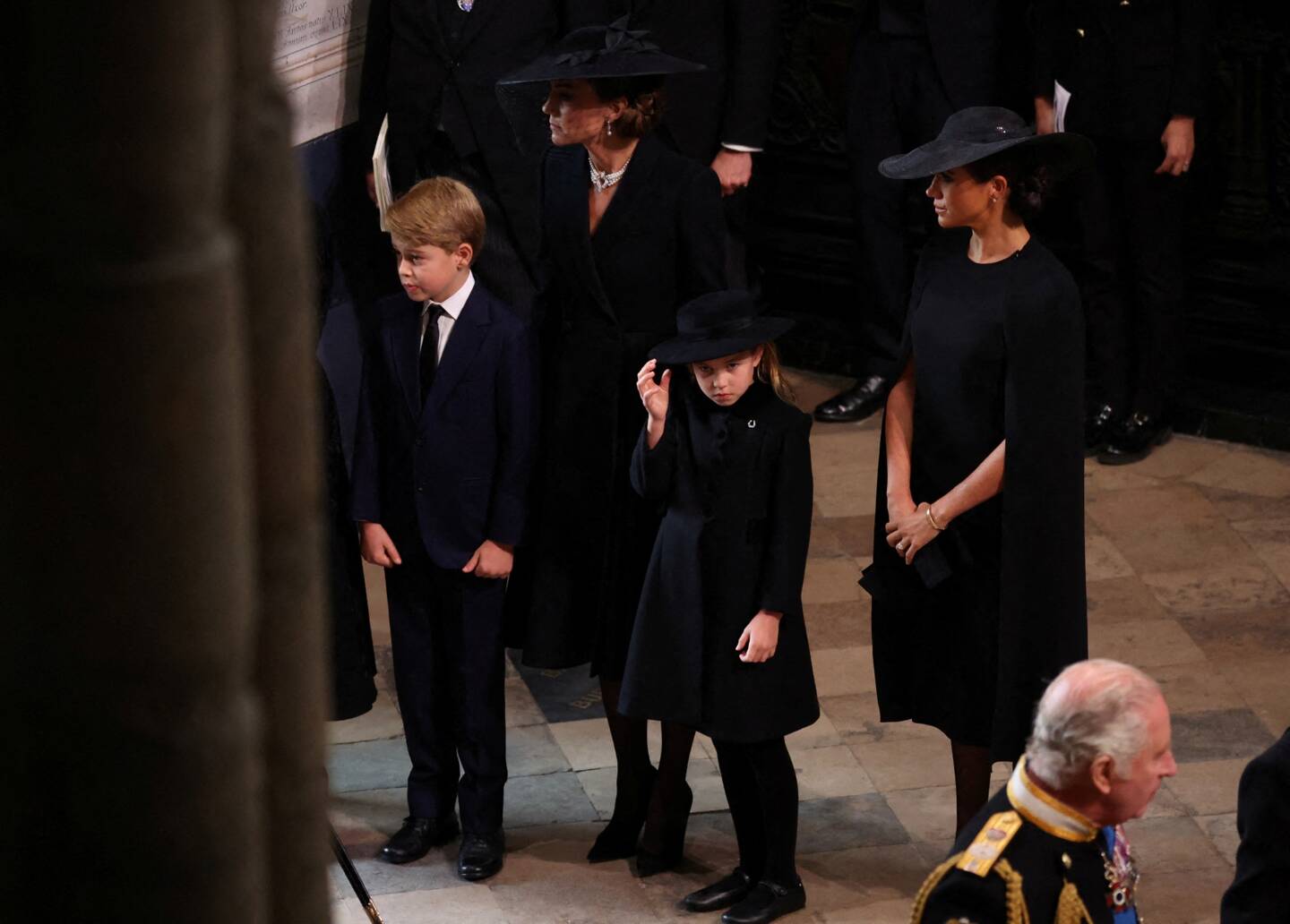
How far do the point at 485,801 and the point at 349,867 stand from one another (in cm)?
89

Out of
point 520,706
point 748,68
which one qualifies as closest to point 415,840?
point 520,706

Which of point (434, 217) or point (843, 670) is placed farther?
point (843, 670)

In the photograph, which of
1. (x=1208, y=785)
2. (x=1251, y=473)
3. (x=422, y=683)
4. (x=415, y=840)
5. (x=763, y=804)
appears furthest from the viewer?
(x=1251, y=473)

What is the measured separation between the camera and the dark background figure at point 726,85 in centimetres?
709

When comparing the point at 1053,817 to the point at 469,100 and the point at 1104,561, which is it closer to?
the point at 469,100

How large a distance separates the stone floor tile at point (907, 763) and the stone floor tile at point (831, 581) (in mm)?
882

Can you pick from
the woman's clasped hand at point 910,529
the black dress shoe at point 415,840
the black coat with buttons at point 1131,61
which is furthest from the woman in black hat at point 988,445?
the black coat with buttons at point 1131,61

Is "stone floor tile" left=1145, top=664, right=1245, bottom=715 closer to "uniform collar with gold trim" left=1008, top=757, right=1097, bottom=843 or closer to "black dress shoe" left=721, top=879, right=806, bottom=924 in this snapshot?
"black dress shoe" left=721, top=879, right=806, bottom=924

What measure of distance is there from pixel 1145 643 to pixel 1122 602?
268 mm

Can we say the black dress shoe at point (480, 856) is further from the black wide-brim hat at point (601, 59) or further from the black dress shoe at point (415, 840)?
the black wide-brim hat at point (601, 59)

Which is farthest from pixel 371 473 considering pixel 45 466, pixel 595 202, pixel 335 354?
pixel 45 466

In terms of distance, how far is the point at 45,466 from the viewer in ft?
4.91

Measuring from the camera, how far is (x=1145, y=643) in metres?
6.73

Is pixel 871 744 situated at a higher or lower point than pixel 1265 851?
lower
